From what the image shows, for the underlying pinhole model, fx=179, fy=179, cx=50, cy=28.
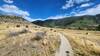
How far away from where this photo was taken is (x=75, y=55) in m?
20.0

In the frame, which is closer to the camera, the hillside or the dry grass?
the hillside

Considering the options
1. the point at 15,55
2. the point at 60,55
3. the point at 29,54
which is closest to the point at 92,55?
the point at 60,55

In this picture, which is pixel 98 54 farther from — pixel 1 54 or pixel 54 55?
pixel 1 54

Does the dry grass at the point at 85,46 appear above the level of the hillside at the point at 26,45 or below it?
below

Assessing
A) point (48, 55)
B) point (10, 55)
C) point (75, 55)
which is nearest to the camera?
point (10, 55)

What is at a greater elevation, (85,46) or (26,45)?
(26,45)

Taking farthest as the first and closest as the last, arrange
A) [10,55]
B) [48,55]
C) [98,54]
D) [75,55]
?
[98,54], [75,55], [48,55], [10,55]

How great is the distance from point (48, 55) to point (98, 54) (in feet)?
23.1

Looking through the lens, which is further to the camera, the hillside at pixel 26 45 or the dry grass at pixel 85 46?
the dry grass at pixel 85 46

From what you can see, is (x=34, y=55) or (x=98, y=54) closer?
(x=34, y=55)

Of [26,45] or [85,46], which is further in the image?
[85,46]

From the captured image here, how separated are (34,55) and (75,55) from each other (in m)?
5.53

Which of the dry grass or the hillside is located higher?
the hillside

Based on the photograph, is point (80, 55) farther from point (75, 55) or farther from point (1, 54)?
point (1, 54)
